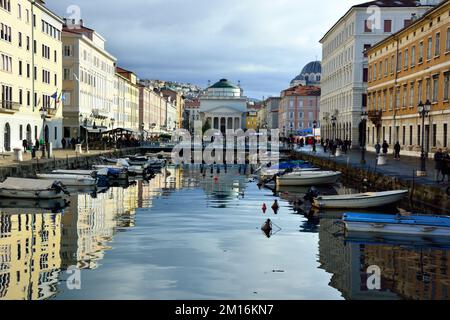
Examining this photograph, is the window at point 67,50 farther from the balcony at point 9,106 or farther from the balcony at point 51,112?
the balcony at point 9,106

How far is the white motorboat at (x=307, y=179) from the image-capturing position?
46.3m

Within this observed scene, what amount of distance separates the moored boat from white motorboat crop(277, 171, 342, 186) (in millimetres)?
22180

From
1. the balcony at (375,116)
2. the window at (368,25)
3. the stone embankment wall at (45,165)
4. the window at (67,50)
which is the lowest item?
the stone embankment wall at (45,165)

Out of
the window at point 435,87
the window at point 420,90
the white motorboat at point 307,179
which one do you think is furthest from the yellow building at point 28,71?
the window at point 420,90

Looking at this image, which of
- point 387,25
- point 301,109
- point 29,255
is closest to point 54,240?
point 29,255

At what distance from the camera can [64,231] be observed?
24344 millimetres

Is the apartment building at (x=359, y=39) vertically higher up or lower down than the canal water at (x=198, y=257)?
higher up

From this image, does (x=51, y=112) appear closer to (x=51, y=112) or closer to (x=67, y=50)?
(x=51, y=112)

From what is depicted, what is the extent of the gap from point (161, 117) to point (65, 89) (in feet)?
370

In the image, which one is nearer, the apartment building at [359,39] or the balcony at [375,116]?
the balcony at [375,116]

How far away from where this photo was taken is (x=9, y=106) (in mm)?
56406

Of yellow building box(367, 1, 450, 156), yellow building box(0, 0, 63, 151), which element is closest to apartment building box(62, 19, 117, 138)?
yellow building box(0, 0, 63, 151)

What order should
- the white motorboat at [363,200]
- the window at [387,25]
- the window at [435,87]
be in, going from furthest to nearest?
the window at [387,25], the window at [435,87], the white motorboat at [363,200]

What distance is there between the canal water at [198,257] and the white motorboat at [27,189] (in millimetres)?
1039
